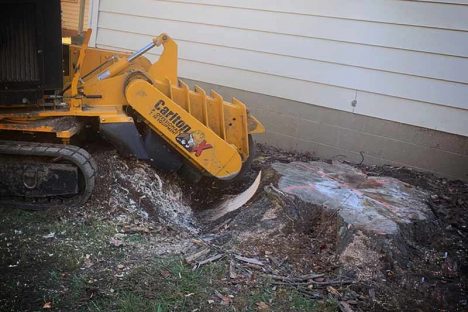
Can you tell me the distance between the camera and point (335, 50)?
21.1 ft

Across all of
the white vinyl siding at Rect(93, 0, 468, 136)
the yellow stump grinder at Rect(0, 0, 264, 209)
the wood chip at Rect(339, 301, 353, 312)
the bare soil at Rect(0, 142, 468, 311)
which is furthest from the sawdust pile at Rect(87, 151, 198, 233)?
the white vinyl siding at Rect(93, 0, 468, 136)

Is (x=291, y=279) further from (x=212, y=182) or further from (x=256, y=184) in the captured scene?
(x=212, y=182)

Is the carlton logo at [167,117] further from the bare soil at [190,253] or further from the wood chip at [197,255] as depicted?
the wood chip at [197,255]

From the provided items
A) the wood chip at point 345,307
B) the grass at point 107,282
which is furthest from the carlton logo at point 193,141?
the wood chip at point 345,307

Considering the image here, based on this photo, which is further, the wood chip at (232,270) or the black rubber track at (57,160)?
the black rubber track at (57,160)

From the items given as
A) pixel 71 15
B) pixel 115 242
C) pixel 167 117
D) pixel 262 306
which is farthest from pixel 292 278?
Result: pixel 71 15

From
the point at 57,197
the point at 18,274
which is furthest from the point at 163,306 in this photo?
the point at 57,197

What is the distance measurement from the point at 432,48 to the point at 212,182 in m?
2.91

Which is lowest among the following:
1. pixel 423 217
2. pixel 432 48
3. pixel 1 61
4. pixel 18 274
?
pixel 18 274

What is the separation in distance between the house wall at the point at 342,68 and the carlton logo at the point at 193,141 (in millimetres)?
2196

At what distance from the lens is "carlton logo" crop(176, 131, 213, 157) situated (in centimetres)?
502

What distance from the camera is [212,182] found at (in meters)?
5.83

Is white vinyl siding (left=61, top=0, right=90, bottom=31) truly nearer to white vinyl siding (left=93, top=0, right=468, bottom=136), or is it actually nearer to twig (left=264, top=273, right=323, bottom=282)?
white vinyl siding (left=93, top=0, right=468, bottom=136)

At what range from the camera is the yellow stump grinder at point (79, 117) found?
458cm
